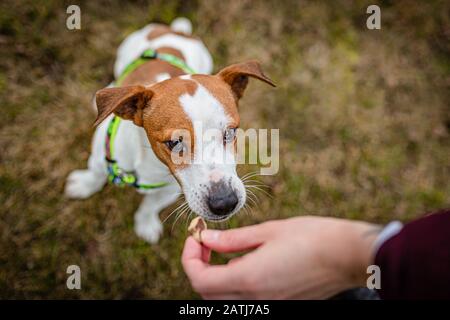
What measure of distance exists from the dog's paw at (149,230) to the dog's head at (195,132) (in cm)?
130

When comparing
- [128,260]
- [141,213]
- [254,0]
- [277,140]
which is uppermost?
[254,0]

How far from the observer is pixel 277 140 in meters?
4.04

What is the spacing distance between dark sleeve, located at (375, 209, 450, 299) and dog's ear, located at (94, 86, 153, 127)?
1.47 m

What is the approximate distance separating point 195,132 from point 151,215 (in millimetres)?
1491

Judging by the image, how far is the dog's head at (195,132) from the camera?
216 cm

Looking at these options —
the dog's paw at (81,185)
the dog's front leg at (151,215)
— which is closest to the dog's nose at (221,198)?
the dog's front leg at (151,215)

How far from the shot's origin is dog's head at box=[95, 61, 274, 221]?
2158 mm

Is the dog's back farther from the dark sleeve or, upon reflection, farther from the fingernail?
the dark sleeve

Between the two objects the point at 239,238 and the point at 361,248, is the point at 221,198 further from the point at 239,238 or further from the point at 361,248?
the point at 361,248

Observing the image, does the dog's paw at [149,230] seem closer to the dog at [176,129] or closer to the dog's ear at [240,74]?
the dog at [176,129]

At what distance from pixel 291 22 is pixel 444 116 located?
1.98m

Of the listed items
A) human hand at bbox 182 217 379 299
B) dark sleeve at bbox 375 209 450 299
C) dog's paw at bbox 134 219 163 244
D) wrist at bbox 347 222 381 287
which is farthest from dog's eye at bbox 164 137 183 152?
dog's paw at bbox 134 219 163 244
